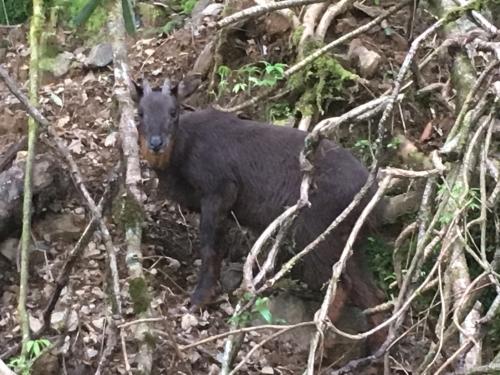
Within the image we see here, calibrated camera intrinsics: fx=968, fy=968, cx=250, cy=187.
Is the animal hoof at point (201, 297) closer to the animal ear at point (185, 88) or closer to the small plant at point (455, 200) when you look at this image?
the animal ear at point (185, 88)

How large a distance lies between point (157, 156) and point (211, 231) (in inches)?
23.5

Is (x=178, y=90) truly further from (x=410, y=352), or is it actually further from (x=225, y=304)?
(x=410, y=352)

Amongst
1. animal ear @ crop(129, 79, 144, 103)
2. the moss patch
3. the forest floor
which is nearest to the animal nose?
animal ear @ crop(129, 79, 144, 103)

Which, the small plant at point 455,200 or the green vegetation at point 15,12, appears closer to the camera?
the small plant at point 455,200

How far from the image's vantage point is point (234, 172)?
6.28m

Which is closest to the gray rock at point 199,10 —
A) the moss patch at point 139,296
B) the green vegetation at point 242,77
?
the green vegetation at point 242,77

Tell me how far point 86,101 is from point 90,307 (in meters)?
2.14

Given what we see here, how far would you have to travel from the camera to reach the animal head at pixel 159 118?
6039 mm

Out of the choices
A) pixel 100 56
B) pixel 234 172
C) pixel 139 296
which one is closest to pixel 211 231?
pixel 234 172

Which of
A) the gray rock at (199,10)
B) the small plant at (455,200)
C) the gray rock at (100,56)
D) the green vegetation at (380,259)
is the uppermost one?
the small plant at (455,200)

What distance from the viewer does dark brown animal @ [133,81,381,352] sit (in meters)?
5.85

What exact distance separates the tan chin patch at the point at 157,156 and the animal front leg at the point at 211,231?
0.36 metres

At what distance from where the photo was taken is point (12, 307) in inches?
232

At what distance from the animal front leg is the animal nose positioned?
0.50 metres
